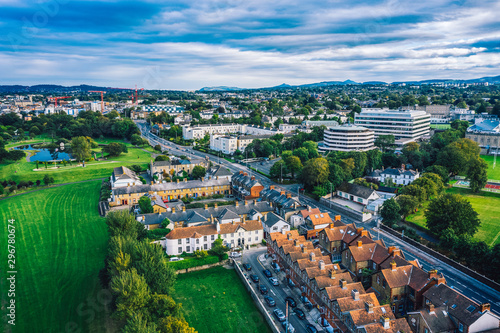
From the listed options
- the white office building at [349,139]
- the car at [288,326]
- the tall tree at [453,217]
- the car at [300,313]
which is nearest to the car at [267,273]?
the car at [300,313]

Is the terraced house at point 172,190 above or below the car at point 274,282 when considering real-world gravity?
above

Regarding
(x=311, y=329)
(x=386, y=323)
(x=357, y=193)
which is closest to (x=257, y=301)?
(x=311, y=329)

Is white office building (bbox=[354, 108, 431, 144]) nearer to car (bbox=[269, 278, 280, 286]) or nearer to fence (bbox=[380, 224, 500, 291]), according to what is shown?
fence (bbox=[380, 224, 500, 291])

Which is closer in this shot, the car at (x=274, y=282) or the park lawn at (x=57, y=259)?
the park lawn at (x=57, y=259)

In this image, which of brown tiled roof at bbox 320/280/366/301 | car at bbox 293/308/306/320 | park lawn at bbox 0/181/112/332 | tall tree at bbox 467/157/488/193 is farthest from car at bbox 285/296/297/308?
tall tree at bbox 467/157/488/193

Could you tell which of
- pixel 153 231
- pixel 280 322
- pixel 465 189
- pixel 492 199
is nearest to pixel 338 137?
pixel 465 189

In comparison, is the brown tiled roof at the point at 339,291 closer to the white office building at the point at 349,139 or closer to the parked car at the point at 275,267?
the parked car at the point at 275,267
